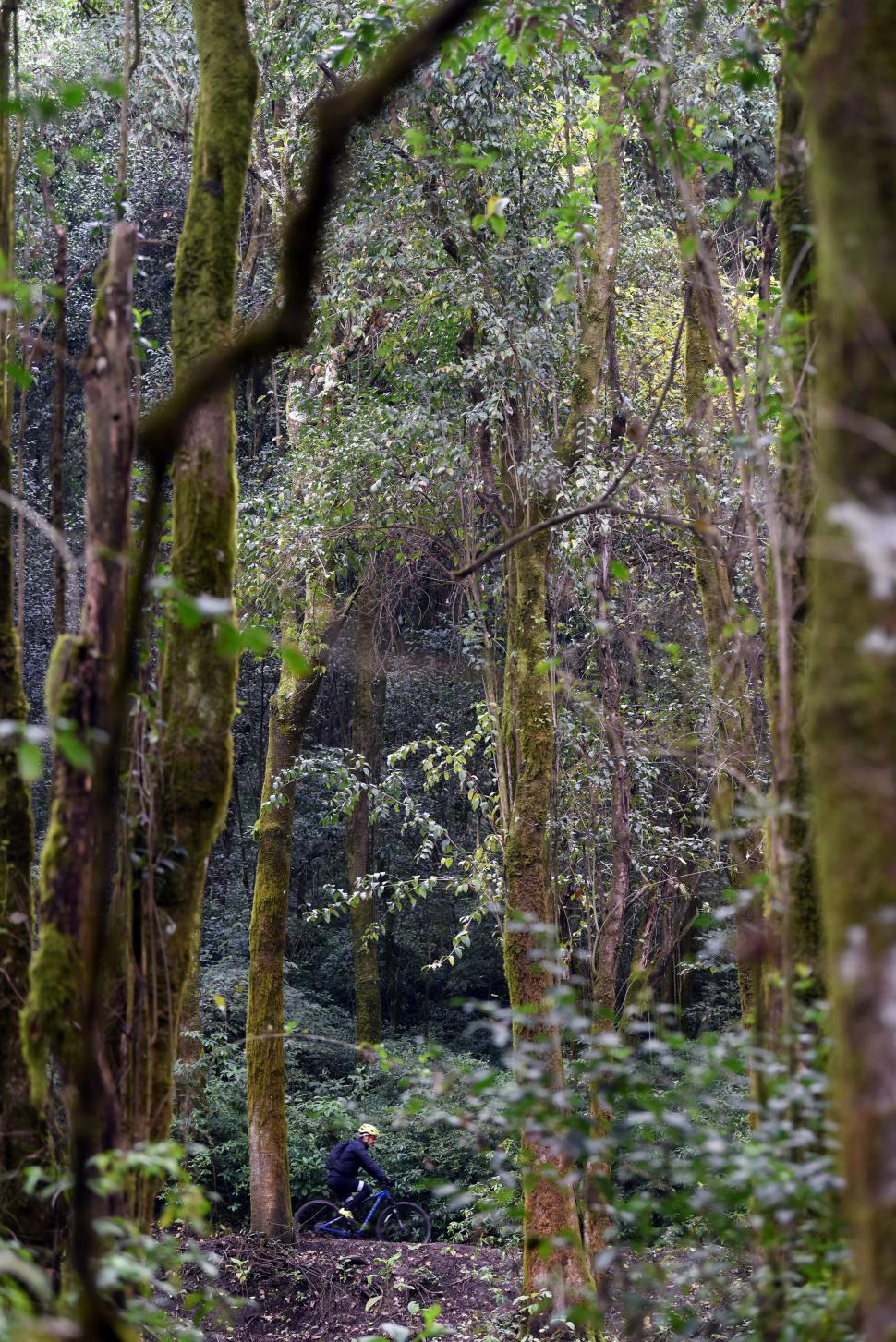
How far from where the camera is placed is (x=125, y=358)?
138 inches

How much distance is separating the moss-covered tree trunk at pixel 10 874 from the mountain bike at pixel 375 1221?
8.05 metres

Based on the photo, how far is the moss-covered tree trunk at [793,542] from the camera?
10.7 feet

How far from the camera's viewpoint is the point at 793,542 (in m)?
3.54

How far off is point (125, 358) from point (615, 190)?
7.35 metres

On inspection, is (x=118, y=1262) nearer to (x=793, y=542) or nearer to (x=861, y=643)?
(x=861, y=643)

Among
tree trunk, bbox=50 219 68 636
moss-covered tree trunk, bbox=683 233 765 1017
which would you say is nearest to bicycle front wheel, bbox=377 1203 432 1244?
moss-covered tree trunk, bbox=683 233 765 1017

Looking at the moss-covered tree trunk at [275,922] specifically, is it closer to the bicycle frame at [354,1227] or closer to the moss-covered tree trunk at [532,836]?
the bicycle frame at [354,1227]

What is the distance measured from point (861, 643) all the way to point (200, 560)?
284cm

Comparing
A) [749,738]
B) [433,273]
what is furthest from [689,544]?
[433,273]

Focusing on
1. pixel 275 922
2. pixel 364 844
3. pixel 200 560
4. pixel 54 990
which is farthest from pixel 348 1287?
pixel 364 844

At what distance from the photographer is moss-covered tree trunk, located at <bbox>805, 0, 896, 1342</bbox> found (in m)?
1.52

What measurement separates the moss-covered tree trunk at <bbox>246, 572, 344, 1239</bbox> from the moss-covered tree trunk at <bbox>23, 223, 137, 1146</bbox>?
21.1 feet

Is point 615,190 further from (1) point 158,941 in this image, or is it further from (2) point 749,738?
(1) point 158,941

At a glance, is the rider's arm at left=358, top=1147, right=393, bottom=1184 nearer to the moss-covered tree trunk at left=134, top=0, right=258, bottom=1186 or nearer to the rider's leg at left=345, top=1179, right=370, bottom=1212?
the rider's leg at left=345, top=1179, right=370, bottom=1212
